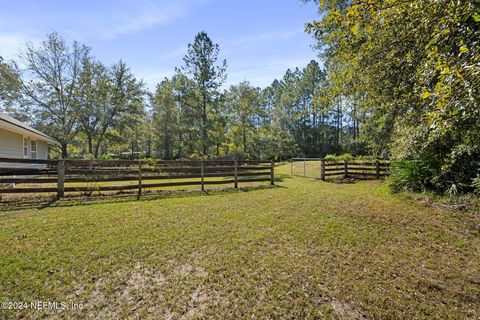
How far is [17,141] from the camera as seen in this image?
12336 mm

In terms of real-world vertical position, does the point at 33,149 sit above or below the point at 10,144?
below

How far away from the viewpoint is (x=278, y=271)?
124 inches

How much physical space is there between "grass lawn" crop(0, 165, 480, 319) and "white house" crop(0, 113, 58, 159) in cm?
766

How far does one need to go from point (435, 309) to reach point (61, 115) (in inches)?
1125

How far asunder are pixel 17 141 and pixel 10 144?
91cm

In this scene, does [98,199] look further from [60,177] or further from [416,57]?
[416,57]

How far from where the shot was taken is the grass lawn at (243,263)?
2.46 meters

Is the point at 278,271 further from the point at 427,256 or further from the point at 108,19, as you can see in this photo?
the point at 108,19

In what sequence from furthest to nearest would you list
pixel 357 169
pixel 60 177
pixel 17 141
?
pixel 357 169 < pixel 17 141 < pixel 60 177

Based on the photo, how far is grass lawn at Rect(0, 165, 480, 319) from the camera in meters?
2.46

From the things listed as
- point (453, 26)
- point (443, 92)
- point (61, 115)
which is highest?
point (61, 115)

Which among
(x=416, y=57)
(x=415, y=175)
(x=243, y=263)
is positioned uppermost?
(x=416, y=57)

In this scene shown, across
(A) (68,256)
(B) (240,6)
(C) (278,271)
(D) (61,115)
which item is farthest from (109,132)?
(C) (278,271)

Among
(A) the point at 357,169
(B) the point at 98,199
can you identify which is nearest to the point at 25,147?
(B) the point at 98,199
